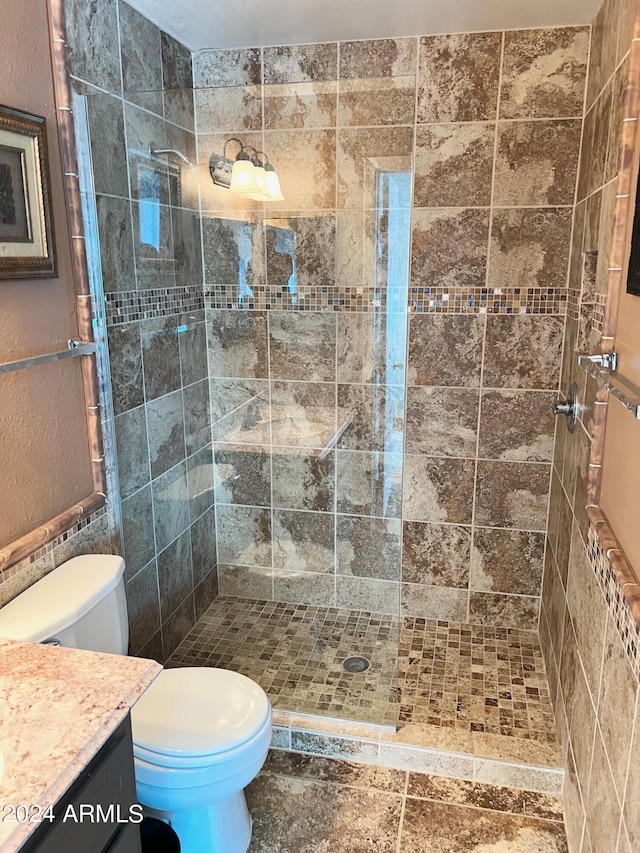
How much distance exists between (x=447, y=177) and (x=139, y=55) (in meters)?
1.20

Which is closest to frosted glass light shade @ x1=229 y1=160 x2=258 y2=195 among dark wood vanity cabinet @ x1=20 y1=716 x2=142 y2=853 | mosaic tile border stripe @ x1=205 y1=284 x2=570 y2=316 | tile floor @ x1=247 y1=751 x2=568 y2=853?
mosaic tile border stripe @ x1=205 y1=284 x2=570 y2=316

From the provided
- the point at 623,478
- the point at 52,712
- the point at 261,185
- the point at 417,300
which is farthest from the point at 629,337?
the point at 261,185

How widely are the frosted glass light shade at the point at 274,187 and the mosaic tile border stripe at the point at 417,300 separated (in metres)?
0.35

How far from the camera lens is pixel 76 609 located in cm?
167

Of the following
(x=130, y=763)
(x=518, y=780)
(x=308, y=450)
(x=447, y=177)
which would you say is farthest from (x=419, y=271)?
(x=130, y=763)

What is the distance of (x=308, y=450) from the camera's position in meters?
2.80

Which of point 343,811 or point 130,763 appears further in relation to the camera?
point 343,811

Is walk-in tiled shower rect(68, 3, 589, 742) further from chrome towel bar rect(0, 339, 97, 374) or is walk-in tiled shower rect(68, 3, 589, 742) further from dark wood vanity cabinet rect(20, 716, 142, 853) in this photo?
dark wood vanity cabinet rect(20, 716, 142, 853)

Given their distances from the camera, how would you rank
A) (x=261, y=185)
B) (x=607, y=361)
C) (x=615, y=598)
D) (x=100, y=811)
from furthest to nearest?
1. (x=261, y=185)
2. (x=607, y=361)
3. (x=615, y=598)
4. (x=100, y=811)

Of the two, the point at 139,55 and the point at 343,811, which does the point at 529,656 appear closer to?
the point at 343,811

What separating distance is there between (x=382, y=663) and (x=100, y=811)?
155cm

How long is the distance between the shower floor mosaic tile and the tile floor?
7.6 inches

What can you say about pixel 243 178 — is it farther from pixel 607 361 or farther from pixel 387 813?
→ pixel 387 813

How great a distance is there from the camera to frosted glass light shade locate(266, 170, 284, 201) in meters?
2.51
